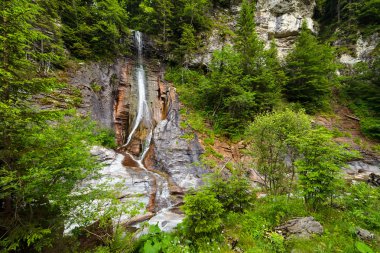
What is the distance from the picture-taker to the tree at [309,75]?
17.0 metres

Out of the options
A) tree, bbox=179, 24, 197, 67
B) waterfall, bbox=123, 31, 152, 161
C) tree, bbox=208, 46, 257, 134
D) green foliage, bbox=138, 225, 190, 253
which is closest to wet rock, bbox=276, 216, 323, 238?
green foliage, bbox=138, 225, 190, 253

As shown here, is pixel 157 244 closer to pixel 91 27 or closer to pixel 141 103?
pixel 141 103

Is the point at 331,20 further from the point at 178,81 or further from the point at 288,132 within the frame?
the point at 288,132

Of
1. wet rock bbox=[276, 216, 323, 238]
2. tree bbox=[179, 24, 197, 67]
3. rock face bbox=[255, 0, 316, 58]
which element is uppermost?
rock face bbox=[255, 0, 316, 58]

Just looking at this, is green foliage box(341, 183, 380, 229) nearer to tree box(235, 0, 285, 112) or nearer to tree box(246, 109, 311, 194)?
tree box(246, 109, 311, 194)

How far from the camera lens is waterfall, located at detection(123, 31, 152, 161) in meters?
13.9

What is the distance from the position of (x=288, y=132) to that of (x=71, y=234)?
26.3 feet

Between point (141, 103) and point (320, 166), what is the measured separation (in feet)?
48.3

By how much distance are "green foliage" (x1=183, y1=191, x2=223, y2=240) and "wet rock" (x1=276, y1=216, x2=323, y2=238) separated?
5.60ft

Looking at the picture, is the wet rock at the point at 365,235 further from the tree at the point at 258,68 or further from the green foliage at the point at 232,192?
the tree at the point at 258,68

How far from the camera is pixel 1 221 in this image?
3082 mm

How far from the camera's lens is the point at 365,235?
3.77m

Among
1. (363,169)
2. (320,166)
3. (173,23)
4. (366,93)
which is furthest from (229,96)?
(366,93)

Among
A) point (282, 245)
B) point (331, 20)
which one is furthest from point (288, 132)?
point (331, 20)
